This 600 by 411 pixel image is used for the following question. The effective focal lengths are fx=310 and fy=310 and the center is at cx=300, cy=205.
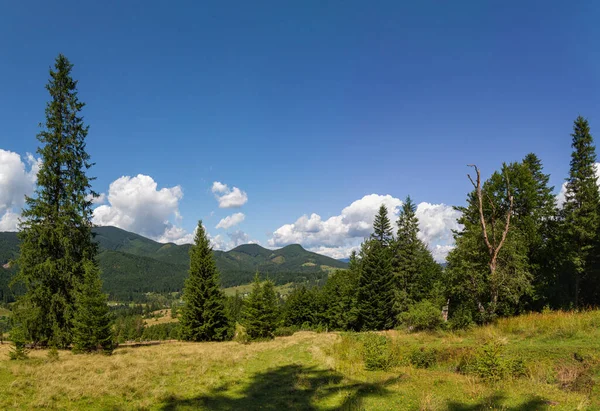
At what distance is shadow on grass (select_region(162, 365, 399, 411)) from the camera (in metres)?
9.79

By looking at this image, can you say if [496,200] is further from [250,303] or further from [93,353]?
[93,353]

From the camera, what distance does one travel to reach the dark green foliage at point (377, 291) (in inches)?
1758

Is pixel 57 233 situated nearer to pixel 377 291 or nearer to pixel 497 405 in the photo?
pixel 497 405

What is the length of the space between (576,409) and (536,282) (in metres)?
30.4

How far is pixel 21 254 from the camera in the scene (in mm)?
21469

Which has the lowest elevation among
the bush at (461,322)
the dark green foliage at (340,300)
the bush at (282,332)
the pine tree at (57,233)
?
the bush at (282,332)

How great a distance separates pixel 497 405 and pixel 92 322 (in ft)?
70.0

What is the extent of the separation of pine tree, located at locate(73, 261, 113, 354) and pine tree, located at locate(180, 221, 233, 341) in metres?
11.6

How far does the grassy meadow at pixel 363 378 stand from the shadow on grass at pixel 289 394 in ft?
0.12

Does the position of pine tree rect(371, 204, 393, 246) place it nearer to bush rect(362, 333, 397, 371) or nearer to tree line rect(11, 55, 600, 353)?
tree line rect(11, 55, 600, 353)

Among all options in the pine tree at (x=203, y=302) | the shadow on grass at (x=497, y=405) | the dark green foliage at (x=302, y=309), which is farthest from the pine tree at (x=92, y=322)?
the dark green foliage at (x=302, y=309)

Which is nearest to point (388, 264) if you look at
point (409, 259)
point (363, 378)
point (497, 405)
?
point (409, 259)

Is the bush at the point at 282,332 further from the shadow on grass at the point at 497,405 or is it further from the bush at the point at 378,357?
the shadow on grass at the point at 497,405

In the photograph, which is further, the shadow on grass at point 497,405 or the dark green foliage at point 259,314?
the dark green foliage at point 259,314
